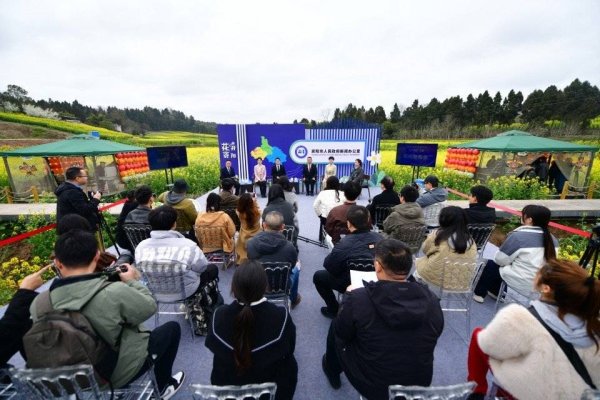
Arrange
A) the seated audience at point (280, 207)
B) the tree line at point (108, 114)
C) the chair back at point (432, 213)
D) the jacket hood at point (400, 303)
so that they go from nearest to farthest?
the jacket hood at point (400, 303) < the seated audience at point (280, 207) < the chair back at point (432, 213) < the tree line at point (108, 114)

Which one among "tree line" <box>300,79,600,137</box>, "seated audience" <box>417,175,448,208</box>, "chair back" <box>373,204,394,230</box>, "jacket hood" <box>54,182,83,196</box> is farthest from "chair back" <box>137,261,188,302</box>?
"tree line" <box>300,79,600,137</box>

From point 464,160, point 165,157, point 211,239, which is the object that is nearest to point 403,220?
point 211,239

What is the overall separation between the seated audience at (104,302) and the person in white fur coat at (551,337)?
2068mm

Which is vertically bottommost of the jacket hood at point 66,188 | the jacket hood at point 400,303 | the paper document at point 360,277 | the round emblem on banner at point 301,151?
the paper document at point 360,277

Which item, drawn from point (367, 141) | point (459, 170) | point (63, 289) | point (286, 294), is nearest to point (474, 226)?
point (286, 294)

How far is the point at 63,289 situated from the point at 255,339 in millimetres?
1072

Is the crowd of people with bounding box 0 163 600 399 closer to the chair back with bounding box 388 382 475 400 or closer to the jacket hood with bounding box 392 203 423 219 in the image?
the chair back with bounding box 388 382 475 400

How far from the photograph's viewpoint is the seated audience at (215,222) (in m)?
3.46

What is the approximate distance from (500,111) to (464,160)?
32.6 m

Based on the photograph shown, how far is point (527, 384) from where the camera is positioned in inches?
52.8

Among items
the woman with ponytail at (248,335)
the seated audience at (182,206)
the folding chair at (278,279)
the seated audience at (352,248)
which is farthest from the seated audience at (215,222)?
the woman with ponytail at (248,335)

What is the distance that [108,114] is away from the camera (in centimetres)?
4878

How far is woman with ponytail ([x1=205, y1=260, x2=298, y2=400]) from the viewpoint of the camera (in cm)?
141

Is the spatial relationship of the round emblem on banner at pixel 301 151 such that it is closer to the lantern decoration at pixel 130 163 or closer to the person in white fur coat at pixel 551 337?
the lantern decoration at pixel 130 163
